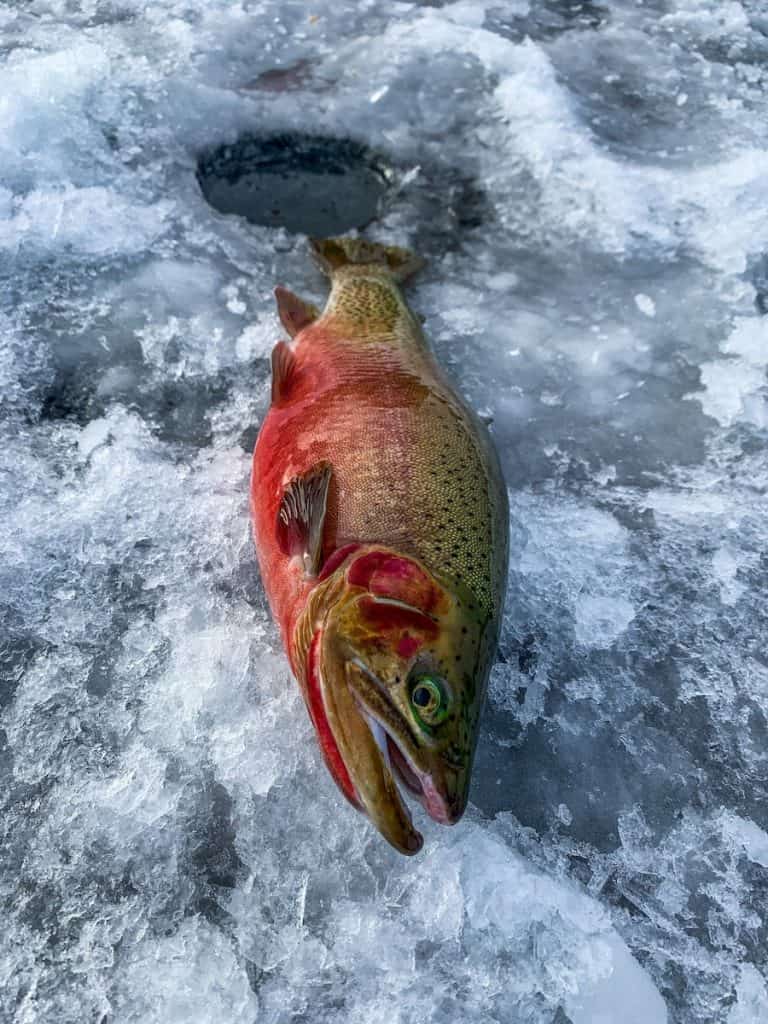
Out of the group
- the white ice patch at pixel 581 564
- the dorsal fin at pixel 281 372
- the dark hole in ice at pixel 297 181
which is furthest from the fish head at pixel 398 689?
the dark hole in ice at pixel 297 181

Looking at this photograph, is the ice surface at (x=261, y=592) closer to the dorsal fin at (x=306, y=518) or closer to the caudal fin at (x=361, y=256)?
the caudal fin at (x=361, y=256)

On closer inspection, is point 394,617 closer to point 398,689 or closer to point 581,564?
point 398,689

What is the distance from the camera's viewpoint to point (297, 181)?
4086mm

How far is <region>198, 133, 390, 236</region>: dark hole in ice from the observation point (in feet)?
12.8

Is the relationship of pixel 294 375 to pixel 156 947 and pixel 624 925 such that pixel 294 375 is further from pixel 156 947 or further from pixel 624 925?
pixel 624 925

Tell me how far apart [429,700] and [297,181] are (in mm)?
3227

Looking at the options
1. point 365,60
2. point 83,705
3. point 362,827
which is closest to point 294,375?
point 83,705

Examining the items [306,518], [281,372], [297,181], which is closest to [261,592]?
[306,518]

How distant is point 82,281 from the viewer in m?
3.33

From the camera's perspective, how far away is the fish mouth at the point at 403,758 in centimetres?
175

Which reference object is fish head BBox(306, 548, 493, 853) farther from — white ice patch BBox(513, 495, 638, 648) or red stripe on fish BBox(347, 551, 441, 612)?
white ice patch BBox(513, 495, 638, 648)

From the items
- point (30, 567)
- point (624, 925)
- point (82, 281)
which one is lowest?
point (624, 925)

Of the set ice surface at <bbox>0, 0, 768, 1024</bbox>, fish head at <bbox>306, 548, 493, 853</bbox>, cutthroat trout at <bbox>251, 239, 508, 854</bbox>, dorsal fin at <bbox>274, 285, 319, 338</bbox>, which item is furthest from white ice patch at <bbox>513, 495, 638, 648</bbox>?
dorsal fin at <bbox>274, 285, 319, 338</bbox>

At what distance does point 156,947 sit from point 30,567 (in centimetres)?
120
